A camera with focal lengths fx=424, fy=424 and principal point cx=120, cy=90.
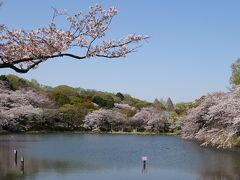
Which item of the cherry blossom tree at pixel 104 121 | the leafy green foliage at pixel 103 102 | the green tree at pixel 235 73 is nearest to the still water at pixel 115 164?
the green tree at pixel 235 73

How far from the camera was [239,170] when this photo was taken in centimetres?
1812

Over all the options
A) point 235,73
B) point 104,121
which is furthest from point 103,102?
point 235,73

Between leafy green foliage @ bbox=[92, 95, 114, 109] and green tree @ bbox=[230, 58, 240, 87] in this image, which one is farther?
leafy green foliage @ bbox=[92, 95, 114, 109]

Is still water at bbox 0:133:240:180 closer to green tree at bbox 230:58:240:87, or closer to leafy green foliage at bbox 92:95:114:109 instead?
green tree at bbox 230:58:240:87

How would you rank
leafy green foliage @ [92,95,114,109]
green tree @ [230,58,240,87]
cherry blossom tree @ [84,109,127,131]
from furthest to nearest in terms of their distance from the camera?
leafy green foliage @ [92,95,114,109]
cherry blossom tree @ [84,109,127,131]
green tree @ [230,58,240,87]

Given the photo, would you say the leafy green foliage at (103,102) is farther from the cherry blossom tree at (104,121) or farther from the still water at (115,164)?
the still water at (115,164)

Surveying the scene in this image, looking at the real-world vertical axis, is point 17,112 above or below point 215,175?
above

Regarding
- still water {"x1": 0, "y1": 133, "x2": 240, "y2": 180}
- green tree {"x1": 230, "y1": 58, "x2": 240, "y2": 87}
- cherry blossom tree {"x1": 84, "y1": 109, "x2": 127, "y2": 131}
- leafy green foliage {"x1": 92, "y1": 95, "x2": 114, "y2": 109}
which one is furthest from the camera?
leafy green foliage {"x1": 92, "y1": 95, "x2": 114, "y2": 109}

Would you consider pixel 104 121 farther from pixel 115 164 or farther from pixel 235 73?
pixel 115 164

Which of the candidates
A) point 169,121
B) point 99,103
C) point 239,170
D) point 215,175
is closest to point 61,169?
point 215,175

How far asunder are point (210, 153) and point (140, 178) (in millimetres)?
10027

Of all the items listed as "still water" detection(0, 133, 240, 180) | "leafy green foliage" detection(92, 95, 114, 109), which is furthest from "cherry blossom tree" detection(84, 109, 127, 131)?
"still water" detection(0, 133, 240, 180)

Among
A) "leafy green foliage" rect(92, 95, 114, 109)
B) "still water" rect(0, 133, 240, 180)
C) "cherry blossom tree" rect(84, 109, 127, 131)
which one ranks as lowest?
"still water" rect(0, 133, 240, 180)

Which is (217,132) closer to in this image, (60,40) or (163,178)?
(163,178)
